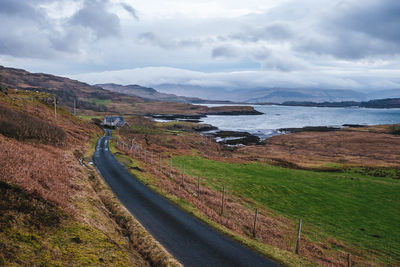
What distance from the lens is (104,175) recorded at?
32938mm

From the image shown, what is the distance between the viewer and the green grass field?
2781 cm

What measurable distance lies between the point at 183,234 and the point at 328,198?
29.3 metres

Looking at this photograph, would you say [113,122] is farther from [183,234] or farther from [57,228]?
[57,228]

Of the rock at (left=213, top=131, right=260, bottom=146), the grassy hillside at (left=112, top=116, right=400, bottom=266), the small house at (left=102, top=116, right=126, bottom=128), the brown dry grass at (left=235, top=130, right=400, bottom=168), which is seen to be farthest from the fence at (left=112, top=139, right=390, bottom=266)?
the small house at (left=102, top=116, right=126, bottom=128)

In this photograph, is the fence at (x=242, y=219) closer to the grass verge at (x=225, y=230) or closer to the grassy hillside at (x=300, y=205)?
the grassy hillside at (x=300, y=205)

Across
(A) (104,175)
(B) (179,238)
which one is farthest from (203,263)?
(A) (104,175)

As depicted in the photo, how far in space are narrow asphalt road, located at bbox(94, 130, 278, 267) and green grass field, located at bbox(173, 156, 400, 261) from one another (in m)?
13.1

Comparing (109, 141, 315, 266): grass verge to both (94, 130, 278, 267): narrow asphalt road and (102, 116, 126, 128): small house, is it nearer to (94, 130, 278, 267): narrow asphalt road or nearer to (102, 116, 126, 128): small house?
(94, 130, 278, 267): narrow asphalt road

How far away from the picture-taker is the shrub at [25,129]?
33.0m

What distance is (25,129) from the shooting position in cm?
3556

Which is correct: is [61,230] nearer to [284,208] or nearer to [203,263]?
[203,263]

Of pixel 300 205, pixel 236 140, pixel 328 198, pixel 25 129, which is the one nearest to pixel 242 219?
pixel 300 205

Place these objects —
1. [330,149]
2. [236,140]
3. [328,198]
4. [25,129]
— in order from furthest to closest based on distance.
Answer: [236,140] → [330,149] → [328,198] → [25,129]

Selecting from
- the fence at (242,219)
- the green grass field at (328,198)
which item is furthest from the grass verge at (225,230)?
the green grass field at (328,198)
